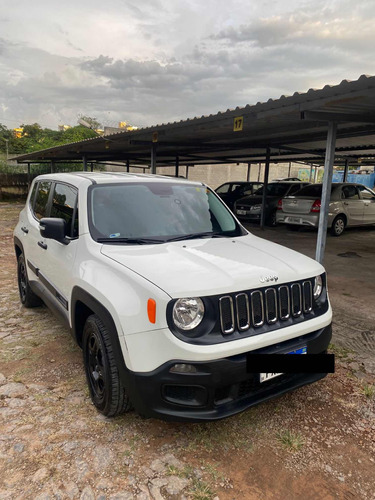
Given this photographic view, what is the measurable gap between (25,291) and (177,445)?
3.20 meters

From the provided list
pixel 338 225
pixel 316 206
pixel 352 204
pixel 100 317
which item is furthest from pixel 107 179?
pixel 352 204

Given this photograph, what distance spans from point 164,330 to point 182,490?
0.93 meters

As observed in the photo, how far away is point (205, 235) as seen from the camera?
3.20 meters

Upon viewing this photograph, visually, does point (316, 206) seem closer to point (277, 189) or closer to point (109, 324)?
point (277, 189)

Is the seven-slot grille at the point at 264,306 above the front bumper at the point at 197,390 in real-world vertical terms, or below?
above

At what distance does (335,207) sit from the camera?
1115cm

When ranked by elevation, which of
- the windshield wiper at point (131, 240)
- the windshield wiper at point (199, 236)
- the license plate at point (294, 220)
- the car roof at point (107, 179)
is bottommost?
the license plate at point (294, 220)

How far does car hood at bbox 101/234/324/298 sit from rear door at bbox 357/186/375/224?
10.2m

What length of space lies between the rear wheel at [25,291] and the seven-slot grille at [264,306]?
10.4 feet

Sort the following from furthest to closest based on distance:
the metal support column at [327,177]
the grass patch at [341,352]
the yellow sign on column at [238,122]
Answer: the yellow sign on column at [238,122] → the metal support column at [327,177] → the grass patch at [341,352]

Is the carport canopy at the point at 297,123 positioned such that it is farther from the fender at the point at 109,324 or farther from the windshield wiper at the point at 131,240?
the fender at the point at 109,324

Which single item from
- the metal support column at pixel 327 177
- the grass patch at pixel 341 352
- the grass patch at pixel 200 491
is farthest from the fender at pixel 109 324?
the metal support column at pixel 327 177

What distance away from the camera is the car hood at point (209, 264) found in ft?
7.28

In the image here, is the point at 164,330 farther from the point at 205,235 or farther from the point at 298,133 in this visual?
the point at 298,133
